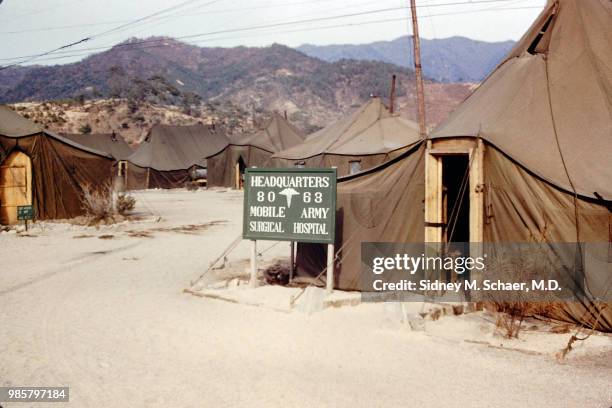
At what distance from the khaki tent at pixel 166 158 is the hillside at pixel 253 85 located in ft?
90.3

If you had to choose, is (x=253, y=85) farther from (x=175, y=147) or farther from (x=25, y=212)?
(x=25, y=212)

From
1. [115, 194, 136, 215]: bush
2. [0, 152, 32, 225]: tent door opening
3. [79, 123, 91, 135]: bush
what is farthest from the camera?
[79, 123, 91, 135]: bush

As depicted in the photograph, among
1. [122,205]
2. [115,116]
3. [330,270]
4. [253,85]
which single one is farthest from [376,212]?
[253,85]

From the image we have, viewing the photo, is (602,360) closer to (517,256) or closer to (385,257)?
(517,256)

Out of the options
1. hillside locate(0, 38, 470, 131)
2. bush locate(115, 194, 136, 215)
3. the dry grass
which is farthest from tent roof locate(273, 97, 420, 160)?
hillside locate(0, 38, 470, 131)

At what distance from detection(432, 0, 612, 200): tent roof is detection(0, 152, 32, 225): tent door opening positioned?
14.7 meters

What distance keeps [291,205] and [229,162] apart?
3044 centimetres

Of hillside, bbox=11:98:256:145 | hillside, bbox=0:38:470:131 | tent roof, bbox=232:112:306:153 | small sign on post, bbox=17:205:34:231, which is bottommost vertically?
small sign on post, bbox=17:205:34:231

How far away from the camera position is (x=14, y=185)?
1838cm

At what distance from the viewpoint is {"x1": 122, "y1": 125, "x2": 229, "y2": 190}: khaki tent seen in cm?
4147

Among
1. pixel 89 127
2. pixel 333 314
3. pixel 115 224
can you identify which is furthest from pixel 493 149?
pixel 89 127

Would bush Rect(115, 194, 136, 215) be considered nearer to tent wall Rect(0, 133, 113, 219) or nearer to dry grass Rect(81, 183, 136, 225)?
dry grass Rect(81, 183, 136, 225)

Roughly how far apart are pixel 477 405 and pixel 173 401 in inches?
101

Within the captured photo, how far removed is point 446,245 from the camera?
8750 mm
